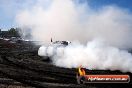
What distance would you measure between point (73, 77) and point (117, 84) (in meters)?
5.48

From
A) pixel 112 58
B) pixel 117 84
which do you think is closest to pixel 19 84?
pixel 117 84

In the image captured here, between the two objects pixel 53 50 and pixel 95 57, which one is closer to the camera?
pixel 95 57

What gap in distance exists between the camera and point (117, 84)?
27031 millimetres

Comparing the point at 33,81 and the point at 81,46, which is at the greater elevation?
the point at 81,46

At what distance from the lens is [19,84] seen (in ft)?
87.9

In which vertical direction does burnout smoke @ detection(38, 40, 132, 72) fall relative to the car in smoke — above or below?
below

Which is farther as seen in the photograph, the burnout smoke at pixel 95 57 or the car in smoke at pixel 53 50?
Result: the car in smoke at pixel 53 50

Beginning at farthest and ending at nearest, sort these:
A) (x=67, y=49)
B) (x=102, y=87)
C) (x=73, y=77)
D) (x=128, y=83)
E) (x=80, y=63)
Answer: (x=67, y=49)
(x=80, y=63)
(x=73, y=77)
(x=128, y=83)
(x=102, y=87)

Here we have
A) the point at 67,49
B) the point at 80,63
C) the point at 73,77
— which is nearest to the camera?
the point at 73,77

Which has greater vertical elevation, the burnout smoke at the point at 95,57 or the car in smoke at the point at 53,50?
the car in smoke at the point at 53,50

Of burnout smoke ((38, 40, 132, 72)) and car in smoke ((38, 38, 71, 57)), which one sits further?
car in smoke ((38, 38, 71, 57))

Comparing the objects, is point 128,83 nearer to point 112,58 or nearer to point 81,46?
point 112,58

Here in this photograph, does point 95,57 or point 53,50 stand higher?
point 53,50

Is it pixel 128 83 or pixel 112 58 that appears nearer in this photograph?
pixel 128 83
